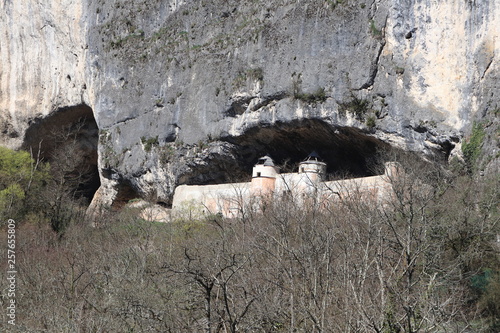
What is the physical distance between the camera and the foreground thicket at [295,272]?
12125 millimetres

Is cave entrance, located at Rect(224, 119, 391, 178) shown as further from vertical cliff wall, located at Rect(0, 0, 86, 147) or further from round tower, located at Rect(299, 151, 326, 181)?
vertical cliff wall, located at Rect(0, 0, 86, 147)

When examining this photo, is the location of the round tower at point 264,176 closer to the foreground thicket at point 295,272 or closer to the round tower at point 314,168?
the round tower at point 314,168

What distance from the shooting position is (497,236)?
17.8m

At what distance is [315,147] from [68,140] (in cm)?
1364

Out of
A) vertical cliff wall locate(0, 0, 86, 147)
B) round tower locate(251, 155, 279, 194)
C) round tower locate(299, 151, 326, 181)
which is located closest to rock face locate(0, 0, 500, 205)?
vertical cliff wall locate(0, 0, 86, 147)

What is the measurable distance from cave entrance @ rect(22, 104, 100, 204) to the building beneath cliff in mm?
7783

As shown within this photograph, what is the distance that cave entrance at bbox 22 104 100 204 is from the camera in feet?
110

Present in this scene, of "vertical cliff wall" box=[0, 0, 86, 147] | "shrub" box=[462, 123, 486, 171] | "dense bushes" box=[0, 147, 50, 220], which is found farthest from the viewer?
"vertical cliff wall" box=[0, 0, 86, 147]

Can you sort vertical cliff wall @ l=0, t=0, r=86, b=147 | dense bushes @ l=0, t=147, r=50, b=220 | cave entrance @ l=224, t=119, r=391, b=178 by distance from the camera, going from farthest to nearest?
1. vertical cliff wall @ l=0, t=0, r=86, b=147
2. dense bushes @ l=0, t=147, r=50, b=220
3. cave entrance @ l=224, t=119, r=391, b=178

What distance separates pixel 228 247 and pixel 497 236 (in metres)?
6.30

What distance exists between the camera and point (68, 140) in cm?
3447

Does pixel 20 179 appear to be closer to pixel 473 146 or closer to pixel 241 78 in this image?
pixel 241 78

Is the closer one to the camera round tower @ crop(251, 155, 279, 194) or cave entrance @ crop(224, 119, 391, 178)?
cave entrance @ crop(224, 119, 391, 178)

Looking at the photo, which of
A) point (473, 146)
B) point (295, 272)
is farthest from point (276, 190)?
point (295, 272)
